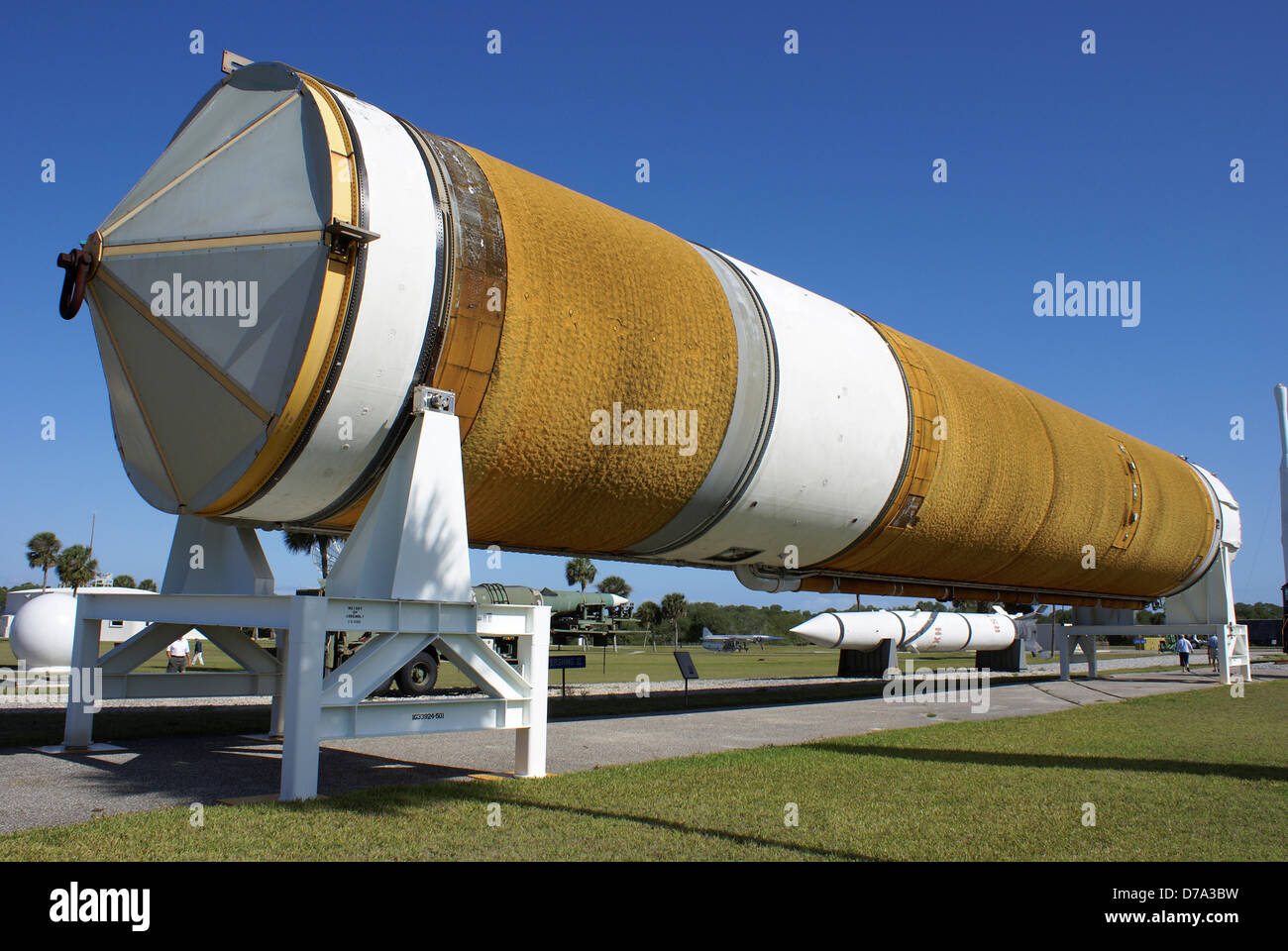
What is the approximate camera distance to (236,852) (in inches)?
175

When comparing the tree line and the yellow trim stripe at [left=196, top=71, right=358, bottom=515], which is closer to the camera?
the yellow trim stripe at [left=196, top=71, right=358, bottom=515]

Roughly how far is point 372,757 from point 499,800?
264 cm

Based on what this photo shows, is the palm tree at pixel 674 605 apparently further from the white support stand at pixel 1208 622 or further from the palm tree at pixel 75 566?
the white support stand at pixel 1208 622

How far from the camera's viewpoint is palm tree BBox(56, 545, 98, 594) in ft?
238

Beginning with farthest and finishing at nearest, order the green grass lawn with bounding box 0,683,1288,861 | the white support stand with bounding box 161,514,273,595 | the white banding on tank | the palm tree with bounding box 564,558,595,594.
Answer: the palm tree with bounding box 564,558,595,594, the white banding on tank, the white support stand with bounding box 161,514,273,595, the green grass lawn with bounding box 0,683,1288,861

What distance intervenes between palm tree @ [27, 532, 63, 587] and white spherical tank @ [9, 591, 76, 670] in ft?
239

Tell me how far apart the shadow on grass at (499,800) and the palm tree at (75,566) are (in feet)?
249

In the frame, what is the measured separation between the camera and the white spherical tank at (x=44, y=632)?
21.1 metres

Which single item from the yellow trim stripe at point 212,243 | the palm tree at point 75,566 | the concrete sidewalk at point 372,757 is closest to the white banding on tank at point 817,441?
the concrete sidewalk at point 372,757

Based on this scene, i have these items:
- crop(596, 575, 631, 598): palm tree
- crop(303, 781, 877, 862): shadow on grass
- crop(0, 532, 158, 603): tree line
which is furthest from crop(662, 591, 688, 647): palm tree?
crop(303, 781, 877, 862): shadow on grass

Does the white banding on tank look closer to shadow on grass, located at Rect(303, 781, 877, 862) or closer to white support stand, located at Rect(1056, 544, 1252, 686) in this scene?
shadow on grass, located at Rect(303, 781, 877, 862)

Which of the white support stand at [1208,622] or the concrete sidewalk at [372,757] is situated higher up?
the white support stand at [1208,622]

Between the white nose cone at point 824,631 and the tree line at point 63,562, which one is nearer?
the white nose cone at point 824,631
